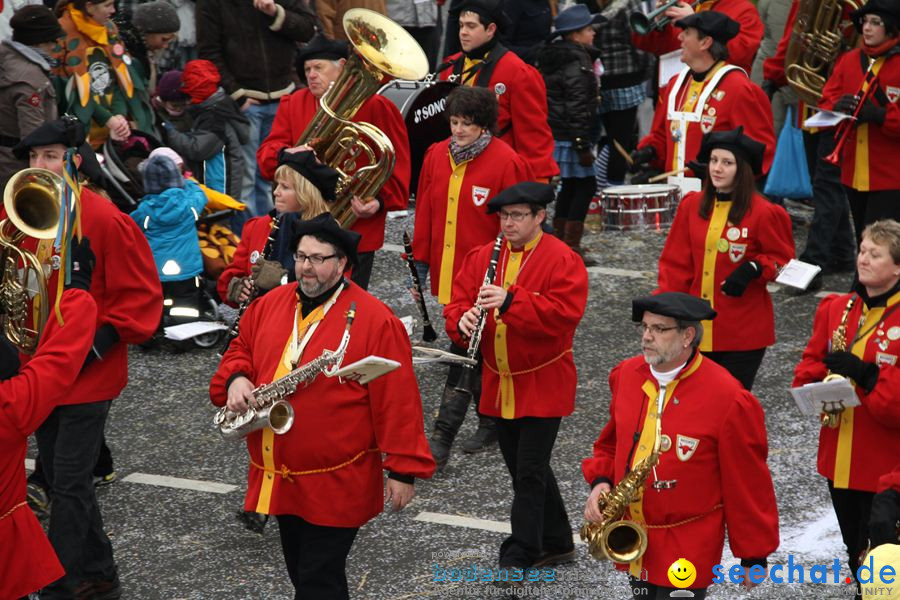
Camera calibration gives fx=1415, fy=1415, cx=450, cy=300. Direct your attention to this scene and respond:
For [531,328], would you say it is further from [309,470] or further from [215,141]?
[215,141]

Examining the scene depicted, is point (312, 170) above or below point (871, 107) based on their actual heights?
above

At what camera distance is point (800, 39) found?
10906 mm

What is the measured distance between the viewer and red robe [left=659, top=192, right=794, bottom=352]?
7426 mm

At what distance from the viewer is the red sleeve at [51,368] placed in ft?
17.0

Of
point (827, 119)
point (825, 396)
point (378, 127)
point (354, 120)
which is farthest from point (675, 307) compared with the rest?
point (827, 119)

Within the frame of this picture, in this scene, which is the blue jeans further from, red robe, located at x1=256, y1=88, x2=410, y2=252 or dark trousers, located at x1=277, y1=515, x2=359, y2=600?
dark trousers, located at x1=277, y1=515, x2=359, y2=600

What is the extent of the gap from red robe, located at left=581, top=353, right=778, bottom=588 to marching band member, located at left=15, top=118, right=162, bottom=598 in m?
2.50

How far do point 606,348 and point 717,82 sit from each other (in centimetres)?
204

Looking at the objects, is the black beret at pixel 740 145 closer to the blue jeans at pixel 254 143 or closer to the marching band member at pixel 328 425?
the marching band member at pixel 328 425

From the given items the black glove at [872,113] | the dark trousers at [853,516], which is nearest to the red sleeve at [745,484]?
the dark trousers at [853,516]

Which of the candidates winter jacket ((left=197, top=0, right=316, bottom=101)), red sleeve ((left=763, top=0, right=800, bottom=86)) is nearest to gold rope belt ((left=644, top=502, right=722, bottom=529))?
red sleeve ((left=763, top=0, right=800, bottom=86))

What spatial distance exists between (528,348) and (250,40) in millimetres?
5749

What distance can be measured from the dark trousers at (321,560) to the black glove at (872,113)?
5.42 m

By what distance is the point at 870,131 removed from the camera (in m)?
9.84
